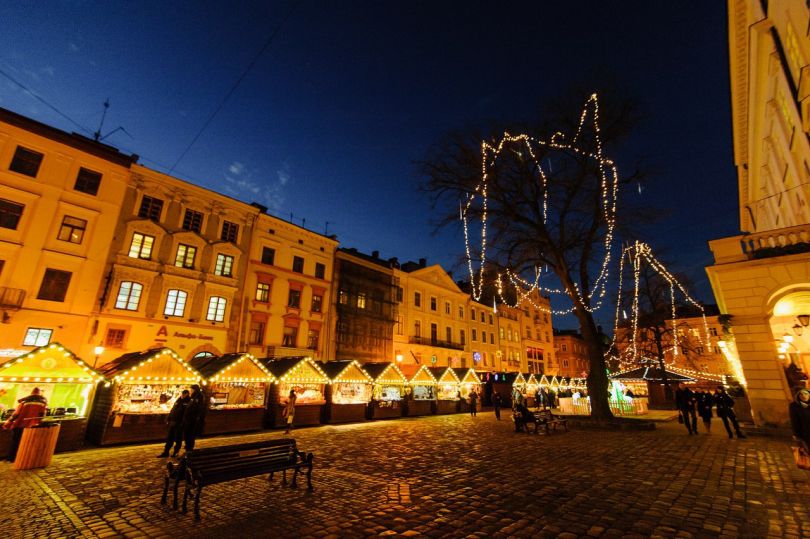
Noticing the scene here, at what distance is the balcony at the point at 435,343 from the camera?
115 ft

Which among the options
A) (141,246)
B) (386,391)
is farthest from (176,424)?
(386,391)

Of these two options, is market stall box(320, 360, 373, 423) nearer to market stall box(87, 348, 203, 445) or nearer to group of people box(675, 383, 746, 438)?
Answer: market stall box(87, 348, 203, 445)

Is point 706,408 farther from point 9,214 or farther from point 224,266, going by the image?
point 9,214

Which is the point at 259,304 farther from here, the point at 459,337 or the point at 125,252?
the point at 459,337

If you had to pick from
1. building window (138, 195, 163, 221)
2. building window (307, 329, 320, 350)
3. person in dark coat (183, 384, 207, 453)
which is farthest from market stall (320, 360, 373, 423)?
building window (138, 195, 163, 221)

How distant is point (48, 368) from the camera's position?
1162cm

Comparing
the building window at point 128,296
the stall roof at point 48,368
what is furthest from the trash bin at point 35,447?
the building window at point 128,296

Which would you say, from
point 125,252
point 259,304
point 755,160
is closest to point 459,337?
point 259,304

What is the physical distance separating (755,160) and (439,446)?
22445 mm

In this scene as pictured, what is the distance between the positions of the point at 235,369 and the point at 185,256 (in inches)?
372

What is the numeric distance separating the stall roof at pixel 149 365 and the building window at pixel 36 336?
4.98 m

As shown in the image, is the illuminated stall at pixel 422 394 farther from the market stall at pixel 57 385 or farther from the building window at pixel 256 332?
the market stall at pixel 57 385

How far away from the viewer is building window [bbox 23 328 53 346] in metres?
16.3

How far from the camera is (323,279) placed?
94.5 ft
